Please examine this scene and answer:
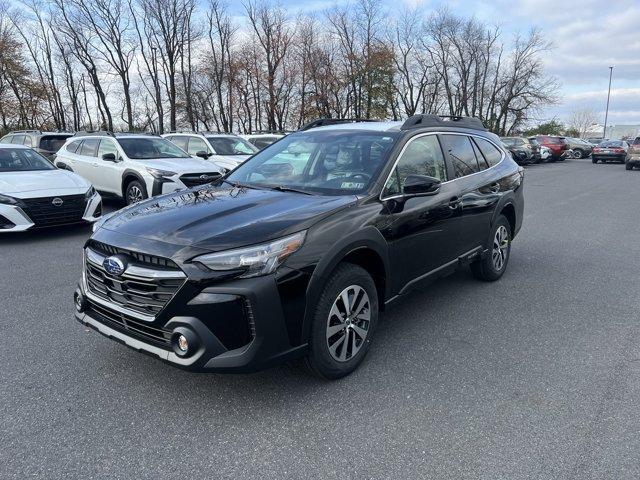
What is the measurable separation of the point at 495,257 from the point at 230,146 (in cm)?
943

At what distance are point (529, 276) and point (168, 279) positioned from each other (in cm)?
452

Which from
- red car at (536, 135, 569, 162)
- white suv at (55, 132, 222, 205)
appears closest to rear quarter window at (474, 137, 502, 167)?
white suv at (55, 132, 222, 205)

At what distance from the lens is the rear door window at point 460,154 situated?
4.52m

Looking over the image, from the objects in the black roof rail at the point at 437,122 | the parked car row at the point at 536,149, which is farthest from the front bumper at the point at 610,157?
the black roof rail at the point at 437,122

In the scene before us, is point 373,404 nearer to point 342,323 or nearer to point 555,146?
Answer: point 342,323

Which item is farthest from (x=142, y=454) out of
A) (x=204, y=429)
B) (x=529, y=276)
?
(x=529, y=276)

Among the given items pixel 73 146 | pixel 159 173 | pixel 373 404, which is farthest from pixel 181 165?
pixel 373 404

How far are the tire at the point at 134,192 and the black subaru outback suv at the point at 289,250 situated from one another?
5651mm

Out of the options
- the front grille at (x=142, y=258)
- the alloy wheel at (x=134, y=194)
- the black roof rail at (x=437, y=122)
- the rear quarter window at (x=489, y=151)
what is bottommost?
the alloy wheel at (x=134, y=194)

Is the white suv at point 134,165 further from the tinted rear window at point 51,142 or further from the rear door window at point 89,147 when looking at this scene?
the tinted rear window at point 51,142

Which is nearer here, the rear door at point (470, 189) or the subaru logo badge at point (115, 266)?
the subaru logo badge at point (115, 266)

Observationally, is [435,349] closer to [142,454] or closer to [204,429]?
[204,429]

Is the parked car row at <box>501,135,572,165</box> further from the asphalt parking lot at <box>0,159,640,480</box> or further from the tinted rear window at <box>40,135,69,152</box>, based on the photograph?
the asphalt parking lot at <box>0,159,640,480</box>

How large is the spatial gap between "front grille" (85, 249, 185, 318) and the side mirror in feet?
5.86
